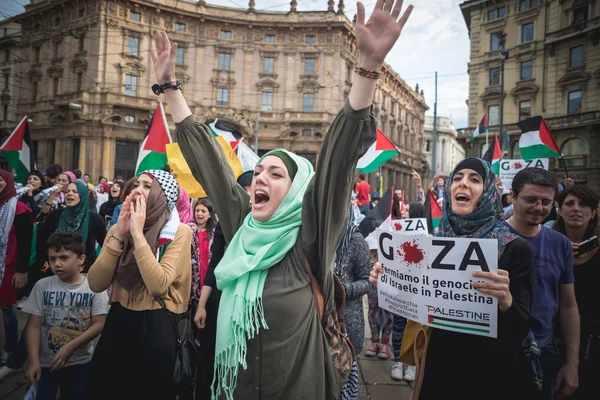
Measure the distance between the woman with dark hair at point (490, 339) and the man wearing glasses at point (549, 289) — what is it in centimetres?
45

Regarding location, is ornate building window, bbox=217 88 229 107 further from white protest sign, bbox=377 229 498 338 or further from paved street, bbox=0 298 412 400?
white protest sign, bbox=377 229 498 338

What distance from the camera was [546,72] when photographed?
95.1 feet

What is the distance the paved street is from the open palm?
341 centimetres

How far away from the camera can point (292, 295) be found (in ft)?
5.53

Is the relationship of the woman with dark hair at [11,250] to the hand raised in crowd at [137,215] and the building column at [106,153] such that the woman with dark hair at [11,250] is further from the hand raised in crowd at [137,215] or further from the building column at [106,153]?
the building column at [106,153]

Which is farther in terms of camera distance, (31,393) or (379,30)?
(31,393)

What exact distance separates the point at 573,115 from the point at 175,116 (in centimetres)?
3258

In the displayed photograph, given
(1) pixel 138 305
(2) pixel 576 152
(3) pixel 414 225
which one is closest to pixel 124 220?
(1) pixel 138 305

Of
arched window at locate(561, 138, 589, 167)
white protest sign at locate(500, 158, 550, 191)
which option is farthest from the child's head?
arched window at locate(561, 138, 589, 167)

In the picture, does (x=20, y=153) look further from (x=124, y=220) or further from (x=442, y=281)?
(x=442, y=281)

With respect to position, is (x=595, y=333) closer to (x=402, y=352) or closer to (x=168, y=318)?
(x=402, y=352)

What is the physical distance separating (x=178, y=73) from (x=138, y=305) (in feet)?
115

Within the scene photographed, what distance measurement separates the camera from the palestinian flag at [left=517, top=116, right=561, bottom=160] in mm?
7711

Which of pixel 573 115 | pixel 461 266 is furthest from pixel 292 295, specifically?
pixel 573 115
